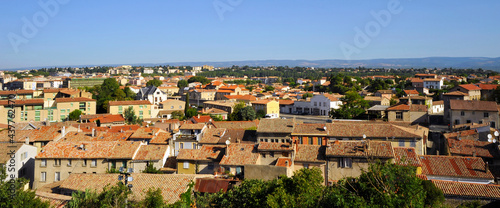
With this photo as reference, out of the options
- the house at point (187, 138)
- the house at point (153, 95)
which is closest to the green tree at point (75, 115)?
the house at point (153, 95)

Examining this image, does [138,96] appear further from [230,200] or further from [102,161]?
[230,200]

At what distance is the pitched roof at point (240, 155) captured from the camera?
2252 cm

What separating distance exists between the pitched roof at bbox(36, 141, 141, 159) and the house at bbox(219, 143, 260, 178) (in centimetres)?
585

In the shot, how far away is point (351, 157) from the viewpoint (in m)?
21.5

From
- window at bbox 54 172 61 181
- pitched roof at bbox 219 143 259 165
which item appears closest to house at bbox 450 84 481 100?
pitched roof at bbox 219 143 259 165

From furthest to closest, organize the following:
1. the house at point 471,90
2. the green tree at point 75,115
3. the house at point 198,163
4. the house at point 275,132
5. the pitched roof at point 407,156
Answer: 1. the house at point 471,90
2. the green tree at point 75,115
3. the house at point 275,132
4. the house at point 198,163
5. the pitched roof at point 407,156

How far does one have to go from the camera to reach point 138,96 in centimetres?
7425

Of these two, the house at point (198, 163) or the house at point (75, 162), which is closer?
the house at point (198, 163)

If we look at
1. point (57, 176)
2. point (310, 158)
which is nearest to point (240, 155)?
point (310, 158)

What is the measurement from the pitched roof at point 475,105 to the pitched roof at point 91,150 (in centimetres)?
2981

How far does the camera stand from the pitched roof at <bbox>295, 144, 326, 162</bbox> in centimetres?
2234

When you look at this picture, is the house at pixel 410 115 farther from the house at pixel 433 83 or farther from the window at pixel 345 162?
the house at pixel 433 83

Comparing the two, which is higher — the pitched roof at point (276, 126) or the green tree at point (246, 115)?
the pitched roof at point (276, 126)

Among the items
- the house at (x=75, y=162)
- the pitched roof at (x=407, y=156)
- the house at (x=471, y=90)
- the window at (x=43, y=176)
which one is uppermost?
the house at (x=471, y=90)
